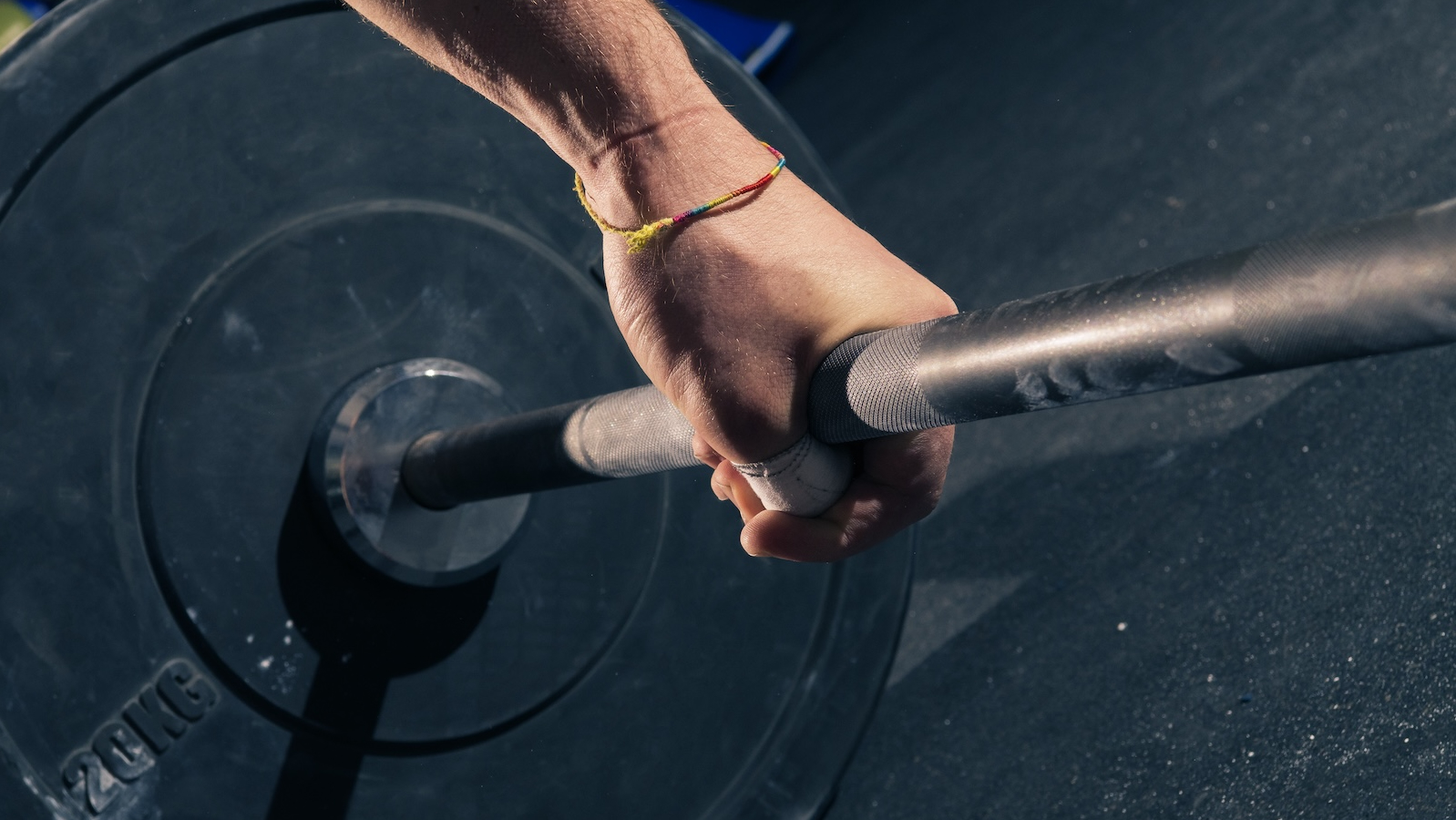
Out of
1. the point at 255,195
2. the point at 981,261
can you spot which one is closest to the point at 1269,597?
the point at 981,261

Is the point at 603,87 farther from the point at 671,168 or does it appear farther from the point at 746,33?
the point at 746,33

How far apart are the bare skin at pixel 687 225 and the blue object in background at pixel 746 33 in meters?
0.97

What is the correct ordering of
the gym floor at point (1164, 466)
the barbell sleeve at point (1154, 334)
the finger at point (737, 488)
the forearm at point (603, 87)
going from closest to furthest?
the barbell sleeve at point (1154, 334), the forearm at point (603, 87), the finger at point (737, 488), the gym floor at point (1164, 466)

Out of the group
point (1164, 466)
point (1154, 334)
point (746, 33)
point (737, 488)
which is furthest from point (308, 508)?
point (746, 33)

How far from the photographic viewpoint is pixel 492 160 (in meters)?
0.80

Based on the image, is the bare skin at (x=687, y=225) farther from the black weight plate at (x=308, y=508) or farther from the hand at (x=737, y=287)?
the black weight plate at (x=308, y=508)

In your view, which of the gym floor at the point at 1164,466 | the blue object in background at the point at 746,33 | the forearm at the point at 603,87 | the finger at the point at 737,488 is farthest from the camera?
the blue object in background at the point at 746,33

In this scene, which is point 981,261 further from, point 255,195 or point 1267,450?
point 255,195

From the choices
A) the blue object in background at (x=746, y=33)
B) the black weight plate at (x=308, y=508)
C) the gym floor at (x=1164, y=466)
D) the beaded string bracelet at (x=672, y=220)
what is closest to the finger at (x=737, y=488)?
the beaded string bracelet at (x=672, y=220)

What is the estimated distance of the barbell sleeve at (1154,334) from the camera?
268mm

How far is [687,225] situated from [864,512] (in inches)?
6.5

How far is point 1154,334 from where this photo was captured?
32 centimetres

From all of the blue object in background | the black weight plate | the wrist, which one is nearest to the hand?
the wrist

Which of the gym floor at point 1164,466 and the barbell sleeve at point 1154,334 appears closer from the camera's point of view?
the barbell sleeve at point 1154,334
